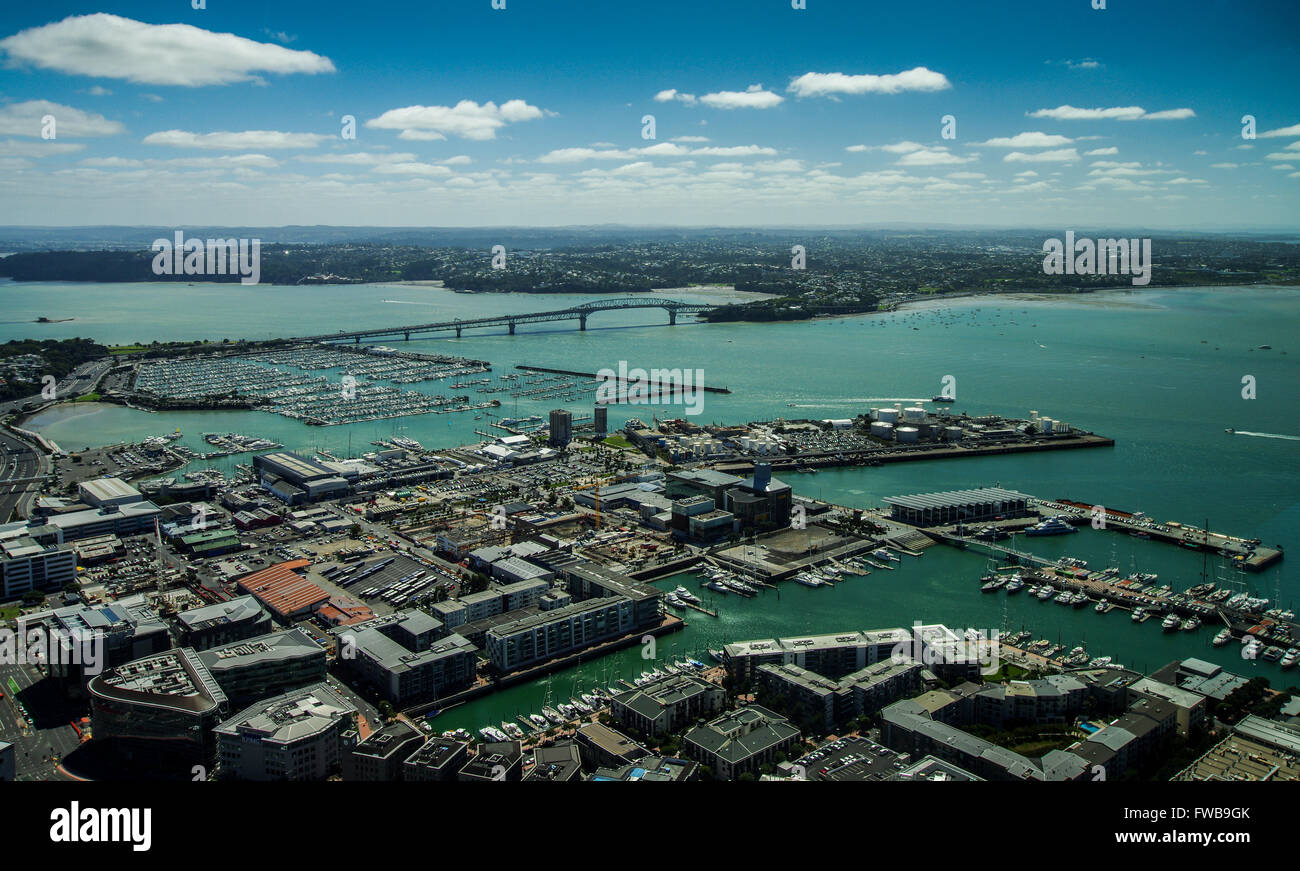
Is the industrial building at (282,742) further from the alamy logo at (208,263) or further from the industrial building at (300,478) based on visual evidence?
the alamy logo at (208,263)

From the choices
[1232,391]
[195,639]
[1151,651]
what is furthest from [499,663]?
[1232,391]

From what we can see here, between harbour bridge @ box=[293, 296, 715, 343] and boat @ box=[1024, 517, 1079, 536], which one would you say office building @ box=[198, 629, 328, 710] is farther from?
harbour bridge @ box=[293, 296, 715, 343]

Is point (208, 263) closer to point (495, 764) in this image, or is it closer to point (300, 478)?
point (300, 478)

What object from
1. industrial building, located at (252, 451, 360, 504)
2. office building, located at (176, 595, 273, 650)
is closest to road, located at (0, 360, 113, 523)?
industrial building, located at (252, 451, 360, 504)

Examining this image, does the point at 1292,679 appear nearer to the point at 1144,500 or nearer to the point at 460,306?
the point at 1144,500

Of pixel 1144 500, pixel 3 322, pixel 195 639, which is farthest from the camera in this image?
pixel 3 322
